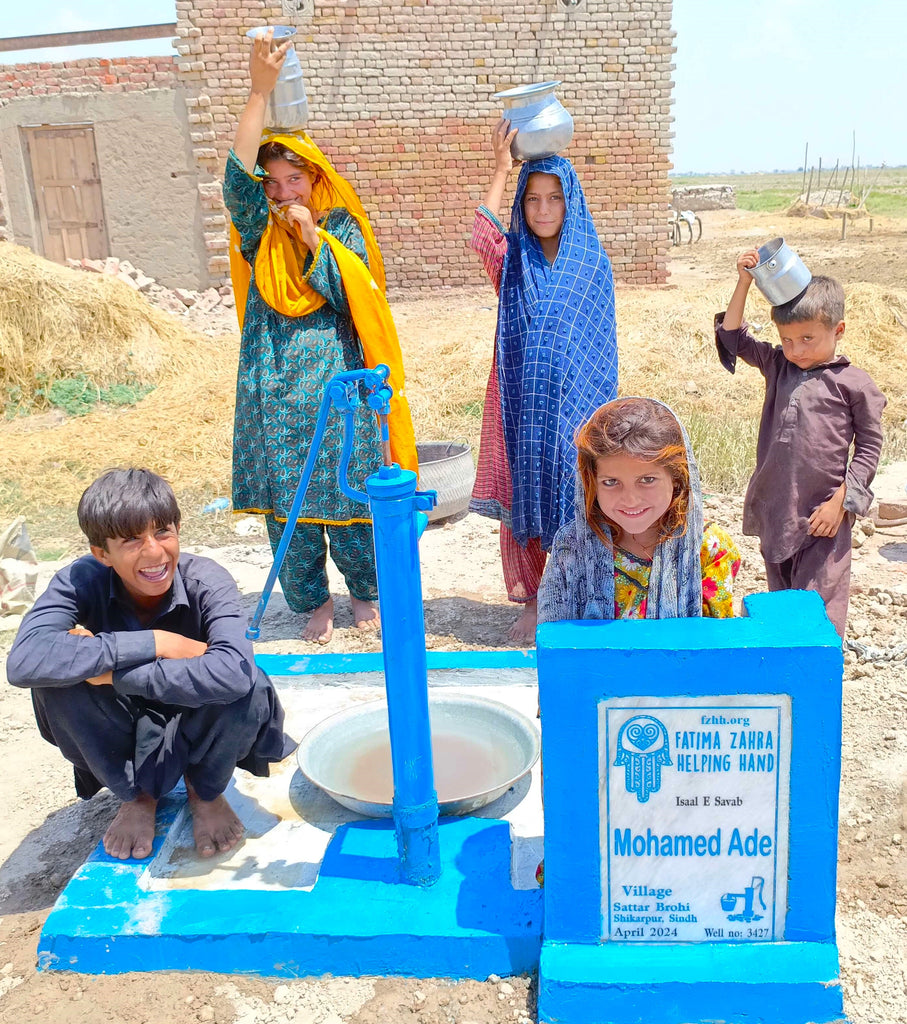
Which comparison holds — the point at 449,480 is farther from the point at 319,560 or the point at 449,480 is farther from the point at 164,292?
the point at 164,292

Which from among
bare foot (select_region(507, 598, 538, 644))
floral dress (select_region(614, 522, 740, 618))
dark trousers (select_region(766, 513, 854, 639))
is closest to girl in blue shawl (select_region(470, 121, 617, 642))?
bare foot (select_region(507, 598, 538, 644))

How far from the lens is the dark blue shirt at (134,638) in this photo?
2.11 metres

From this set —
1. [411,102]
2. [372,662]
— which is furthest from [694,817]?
[411,102]

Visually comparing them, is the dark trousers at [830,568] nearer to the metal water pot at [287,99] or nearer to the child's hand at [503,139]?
the child's hand at [503,139]

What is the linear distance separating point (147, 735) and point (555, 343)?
6.03ft

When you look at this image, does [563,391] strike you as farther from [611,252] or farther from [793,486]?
[611,252]

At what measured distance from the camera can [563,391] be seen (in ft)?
11.2

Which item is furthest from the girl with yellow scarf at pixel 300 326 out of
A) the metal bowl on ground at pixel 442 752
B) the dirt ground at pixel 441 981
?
the metal bowl on ground at pixel 442 752

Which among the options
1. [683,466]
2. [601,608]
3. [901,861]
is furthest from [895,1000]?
[683,466]

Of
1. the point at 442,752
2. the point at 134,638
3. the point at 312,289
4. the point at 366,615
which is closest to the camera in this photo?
the point at 134,638

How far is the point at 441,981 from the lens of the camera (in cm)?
207

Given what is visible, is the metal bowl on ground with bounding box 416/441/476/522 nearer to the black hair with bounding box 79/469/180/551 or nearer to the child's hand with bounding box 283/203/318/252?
the child's hand with bounding box 283/203/318/252

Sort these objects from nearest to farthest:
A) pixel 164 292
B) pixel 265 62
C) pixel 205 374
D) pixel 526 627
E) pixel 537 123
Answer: pixel 265 62, pixel 537 123, pixel 526 627, pixel 205 374, pixel 164 292

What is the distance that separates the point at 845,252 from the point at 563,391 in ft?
49.7
